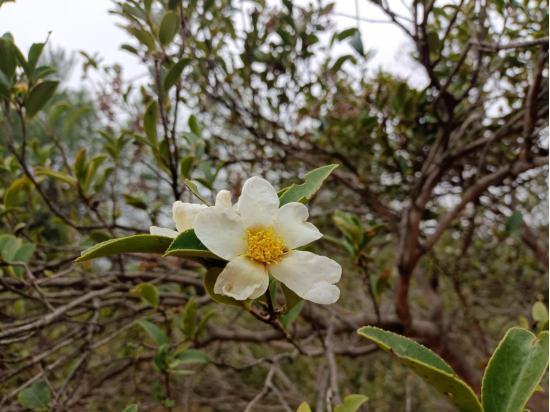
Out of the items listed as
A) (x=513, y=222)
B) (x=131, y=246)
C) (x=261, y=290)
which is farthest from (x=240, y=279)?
(x=513, y=222)

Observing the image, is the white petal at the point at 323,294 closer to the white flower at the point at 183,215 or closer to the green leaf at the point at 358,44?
the white flower at the point at 183,215

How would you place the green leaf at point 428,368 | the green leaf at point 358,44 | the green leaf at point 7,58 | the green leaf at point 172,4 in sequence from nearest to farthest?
the green leaf at point 428,368, the green leaf at point 7,58, the green leaf at point 172,4, the green leaf at point 358,44

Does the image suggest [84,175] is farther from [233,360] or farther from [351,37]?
[233,360]

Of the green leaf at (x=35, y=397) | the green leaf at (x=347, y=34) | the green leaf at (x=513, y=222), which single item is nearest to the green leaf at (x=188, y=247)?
the green leaf at (x=35, y=397)

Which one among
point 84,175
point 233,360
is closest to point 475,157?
point 84,175

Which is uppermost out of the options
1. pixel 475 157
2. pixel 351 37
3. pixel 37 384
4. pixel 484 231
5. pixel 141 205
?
pixel 351 37

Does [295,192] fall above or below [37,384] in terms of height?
above

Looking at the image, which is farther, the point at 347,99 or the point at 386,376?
the point at 386,376
